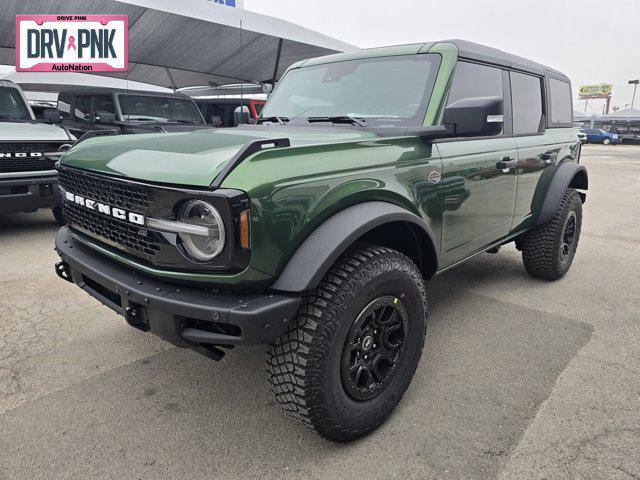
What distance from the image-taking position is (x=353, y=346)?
6.84 ft

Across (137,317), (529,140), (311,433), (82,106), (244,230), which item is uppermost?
(82,106)

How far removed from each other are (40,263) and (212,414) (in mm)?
3233

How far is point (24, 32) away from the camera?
10984 mm

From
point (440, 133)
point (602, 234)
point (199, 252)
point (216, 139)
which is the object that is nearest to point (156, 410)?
point (199, 252)

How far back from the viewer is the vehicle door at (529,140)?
3436 mm

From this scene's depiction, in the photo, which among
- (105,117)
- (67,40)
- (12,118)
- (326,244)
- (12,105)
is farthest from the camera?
(67,40)

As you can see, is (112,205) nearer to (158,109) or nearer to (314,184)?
(314,184)

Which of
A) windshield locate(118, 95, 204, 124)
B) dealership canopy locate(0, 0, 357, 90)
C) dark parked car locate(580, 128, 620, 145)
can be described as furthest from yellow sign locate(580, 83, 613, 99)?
windshield locate(118, 95, 204, 124)

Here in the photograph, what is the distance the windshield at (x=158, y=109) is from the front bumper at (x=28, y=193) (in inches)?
105

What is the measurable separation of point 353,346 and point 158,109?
7.16 metres

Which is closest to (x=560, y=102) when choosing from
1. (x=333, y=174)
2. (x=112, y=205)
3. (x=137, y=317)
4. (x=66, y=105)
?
(x=333, y=174)

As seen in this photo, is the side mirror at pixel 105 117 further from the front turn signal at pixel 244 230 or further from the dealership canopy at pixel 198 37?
the front turn signal at pixel 244 230

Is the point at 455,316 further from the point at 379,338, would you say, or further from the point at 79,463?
the point at 79,463

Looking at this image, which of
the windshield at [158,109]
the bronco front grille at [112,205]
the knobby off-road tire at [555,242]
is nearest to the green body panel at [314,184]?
the bronco front grille at [112,205]
